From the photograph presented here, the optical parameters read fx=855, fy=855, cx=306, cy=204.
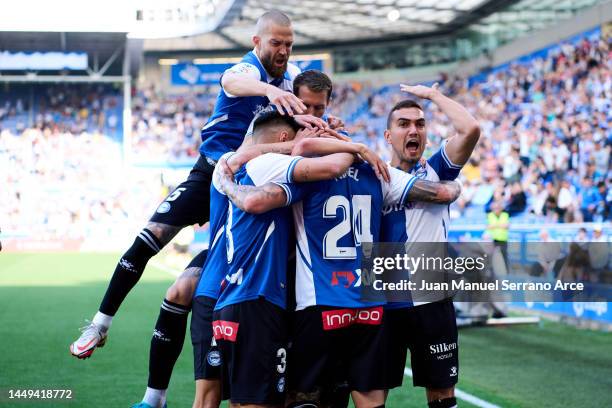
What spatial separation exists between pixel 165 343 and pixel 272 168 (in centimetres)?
197

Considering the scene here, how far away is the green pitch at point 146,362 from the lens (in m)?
7.88

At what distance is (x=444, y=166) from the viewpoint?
5.70 meters

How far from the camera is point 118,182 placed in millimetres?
37125

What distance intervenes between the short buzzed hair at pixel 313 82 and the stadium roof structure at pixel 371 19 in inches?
1015

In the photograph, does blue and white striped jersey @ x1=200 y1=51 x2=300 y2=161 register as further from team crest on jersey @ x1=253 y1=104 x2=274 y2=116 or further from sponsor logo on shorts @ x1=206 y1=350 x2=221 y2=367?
sponsor logo on shorts @ x1=206 y1=350 x2=221 y2=367

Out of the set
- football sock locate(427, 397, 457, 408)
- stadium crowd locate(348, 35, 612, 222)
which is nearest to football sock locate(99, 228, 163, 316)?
football sock locate(427, 397, 457, 408)

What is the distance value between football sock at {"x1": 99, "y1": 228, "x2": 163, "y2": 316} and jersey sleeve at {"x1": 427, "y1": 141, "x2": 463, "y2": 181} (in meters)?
2.06

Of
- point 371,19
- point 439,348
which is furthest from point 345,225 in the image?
point 371,19

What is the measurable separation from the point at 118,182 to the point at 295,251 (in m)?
33.2

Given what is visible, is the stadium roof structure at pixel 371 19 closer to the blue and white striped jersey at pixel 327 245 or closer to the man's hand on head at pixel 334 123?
the man's hand on head at pixel 334 123

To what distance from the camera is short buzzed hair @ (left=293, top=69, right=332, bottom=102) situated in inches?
205

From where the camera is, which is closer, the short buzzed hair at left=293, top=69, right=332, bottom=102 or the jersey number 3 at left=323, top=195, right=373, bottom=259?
the jersey number 3 at left=323, top=195, right=373, bottom=259

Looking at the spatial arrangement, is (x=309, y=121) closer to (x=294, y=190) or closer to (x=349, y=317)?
(x=294, y=190)

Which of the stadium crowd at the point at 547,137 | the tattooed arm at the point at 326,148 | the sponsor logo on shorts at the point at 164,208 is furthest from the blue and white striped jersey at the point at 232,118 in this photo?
the stadium crowd at the point at 547,137
